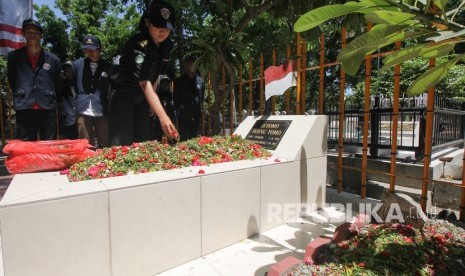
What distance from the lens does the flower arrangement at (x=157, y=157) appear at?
8.54ft

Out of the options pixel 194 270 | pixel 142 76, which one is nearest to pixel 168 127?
pixel 142 76

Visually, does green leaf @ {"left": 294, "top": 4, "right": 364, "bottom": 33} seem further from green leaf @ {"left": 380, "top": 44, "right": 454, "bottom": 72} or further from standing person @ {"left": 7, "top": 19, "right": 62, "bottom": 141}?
standing person @ {"left": 7, "top": 19, "right": 62, "bottom": 141}

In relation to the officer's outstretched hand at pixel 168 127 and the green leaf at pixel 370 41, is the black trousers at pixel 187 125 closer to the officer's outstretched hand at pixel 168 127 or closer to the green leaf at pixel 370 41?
the officer's outstretched hand at pixel 168 127

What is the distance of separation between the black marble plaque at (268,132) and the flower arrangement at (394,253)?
6.07ft

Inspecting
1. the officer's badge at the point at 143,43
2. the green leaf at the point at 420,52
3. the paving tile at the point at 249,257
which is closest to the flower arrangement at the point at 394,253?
the paving tile at the point at 249,257

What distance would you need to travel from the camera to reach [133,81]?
3.32m

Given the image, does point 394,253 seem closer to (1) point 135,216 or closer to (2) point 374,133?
(1) point 135,216

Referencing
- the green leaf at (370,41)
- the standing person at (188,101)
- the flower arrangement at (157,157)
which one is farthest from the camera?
the standing person at (188,101)

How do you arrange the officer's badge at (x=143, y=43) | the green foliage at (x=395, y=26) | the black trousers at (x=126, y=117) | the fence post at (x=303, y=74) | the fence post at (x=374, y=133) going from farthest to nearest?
1. the fence post at (x=374, y=133)
2. the fence post at (x=303, y=74)
3. the black trousers at (x=126, y=117)
4. the officer's badge at (x=143, y=43)
5. the green foliage at (x=395, y=26)

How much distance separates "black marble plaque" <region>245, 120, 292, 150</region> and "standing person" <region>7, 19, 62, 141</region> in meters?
2.71

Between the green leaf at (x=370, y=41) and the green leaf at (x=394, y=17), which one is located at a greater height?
the green leaf at (x=394, y=17)

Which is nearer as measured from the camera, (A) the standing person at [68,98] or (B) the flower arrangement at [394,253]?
(B) the flower arrangement at [394,253]

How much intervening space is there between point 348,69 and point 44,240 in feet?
6.73

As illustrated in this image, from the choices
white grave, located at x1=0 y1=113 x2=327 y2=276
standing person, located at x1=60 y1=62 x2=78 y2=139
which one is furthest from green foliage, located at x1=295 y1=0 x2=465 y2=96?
standing person, located at x1=60 y1=62 x2=78 y2=139
